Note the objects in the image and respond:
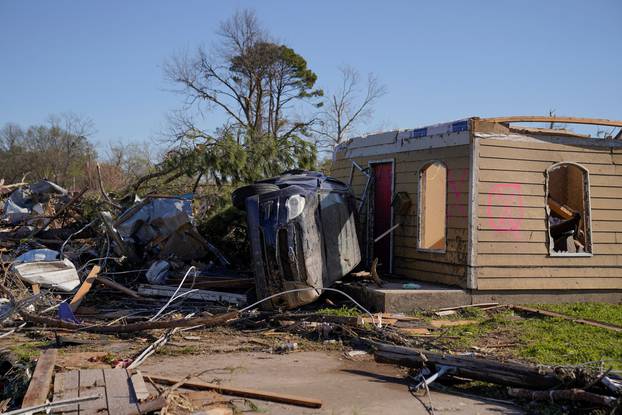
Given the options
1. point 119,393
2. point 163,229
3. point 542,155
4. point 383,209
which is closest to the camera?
point 119,393

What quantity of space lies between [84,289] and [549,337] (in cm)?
772

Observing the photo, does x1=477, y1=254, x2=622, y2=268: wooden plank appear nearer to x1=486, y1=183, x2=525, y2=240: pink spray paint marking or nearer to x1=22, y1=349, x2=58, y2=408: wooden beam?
x1=486, y1=183, x2=525, y2=240: pink spray paint marking

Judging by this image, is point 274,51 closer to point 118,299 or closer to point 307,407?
point 118,299

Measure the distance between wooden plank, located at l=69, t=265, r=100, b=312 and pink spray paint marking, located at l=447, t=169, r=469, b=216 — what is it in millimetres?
6657

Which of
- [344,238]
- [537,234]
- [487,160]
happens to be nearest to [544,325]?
[537,234]

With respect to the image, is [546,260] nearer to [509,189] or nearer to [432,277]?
[509,189]

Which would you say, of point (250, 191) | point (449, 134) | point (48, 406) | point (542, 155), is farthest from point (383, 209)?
point (48, 406)

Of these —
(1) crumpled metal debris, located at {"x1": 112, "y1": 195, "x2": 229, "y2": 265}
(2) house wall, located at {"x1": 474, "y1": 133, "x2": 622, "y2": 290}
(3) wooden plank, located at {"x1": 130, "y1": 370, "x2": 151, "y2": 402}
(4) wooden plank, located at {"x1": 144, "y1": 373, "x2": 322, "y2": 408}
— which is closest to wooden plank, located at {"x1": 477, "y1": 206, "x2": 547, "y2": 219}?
(2) house wall, located at {"x1": 474, "y1": 133, "x2": 622, "y2": 290}

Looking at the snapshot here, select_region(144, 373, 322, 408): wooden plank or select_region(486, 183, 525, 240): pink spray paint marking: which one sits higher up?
select_region(486, 183, 525, 240): pink spray paint marking

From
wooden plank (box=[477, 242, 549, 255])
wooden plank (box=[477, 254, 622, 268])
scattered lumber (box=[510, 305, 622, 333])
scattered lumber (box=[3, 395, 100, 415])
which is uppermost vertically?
wooden plank (box=[477, 242, 549, 255])

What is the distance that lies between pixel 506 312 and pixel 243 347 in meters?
4.75

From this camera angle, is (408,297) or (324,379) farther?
(408,297)

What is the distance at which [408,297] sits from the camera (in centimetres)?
1020

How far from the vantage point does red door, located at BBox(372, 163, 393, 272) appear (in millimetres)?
12711
